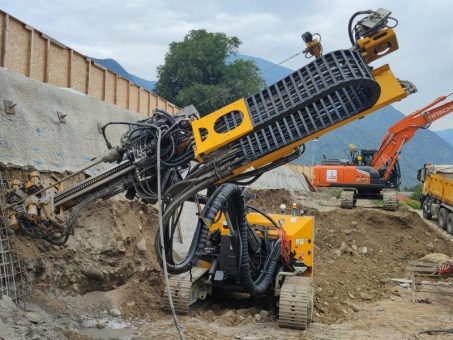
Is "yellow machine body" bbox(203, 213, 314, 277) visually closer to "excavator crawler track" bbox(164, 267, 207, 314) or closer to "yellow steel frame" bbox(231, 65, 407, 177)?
"excavator crawler track" bbox(164, 267, 207, 314)

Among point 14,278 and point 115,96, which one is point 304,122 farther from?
point 115,96

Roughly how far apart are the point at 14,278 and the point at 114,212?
228cm

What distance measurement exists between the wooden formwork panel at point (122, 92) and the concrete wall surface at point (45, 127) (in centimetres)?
421

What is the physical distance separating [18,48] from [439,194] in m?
16.1

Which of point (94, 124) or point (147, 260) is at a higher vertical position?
point (94, 124)

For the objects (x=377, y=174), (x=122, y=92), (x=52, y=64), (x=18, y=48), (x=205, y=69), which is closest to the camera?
(x=18, y=48)

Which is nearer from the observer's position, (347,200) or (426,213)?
(347,200)

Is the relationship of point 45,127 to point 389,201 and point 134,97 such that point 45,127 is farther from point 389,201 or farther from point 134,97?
point 389,201

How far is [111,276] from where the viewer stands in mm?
7227

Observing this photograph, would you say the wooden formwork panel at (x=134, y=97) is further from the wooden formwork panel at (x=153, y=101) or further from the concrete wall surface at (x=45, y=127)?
the concrete wall surface at (x=45, y=127)

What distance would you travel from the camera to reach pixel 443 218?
60.2 ft

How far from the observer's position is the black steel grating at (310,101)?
4.93 m

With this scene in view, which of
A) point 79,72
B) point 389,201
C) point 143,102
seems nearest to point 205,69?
point 143,102

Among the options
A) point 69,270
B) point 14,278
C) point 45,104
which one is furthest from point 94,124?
point 14,278
